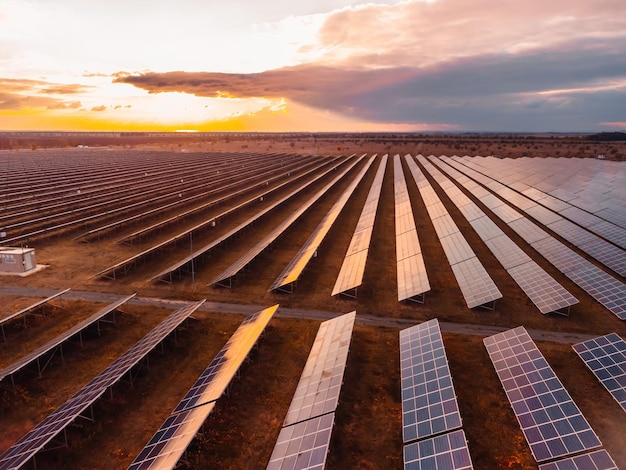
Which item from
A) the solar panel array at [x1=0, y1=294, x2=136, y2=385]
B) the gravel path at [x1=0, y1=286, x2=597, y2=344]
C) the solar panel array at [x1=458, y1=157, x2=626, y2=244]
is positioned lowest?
the gravel path at [x1=0, y1=286, x2=597, y2=344]

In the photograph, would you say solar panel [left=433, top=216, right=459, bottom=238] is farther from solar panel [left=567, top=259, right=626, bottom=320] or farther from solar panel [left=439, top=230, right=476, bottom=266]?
solar panel [left=567, top=259, right=626, bottom=320]

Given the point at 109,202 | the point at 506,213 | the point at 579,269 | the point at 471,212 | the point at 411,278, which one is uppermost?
the point at 109,202

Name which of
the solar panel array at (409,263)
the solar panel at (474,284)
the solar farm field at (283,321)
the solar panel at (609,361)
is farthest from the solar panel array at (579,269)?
the solar panel array at (409,263)

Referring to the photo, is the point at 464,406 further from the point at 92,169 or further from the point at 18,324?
the point at 92,169

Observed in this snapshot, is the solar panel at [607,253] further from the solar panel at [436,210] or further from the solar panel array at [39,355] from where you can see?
the solar panel array at [39,355]

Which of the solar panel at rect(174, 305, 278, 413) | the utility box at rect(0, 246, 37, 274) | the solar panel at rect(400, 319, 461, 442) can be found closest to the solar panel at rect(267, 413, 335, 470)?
the solar panel at rect(400, 319, 461, 442)

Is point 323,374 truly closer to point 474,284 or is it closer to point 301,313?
point 301,313

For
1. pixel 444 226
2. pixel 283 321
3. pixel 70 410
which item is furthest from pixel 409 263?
pixel 70 410
